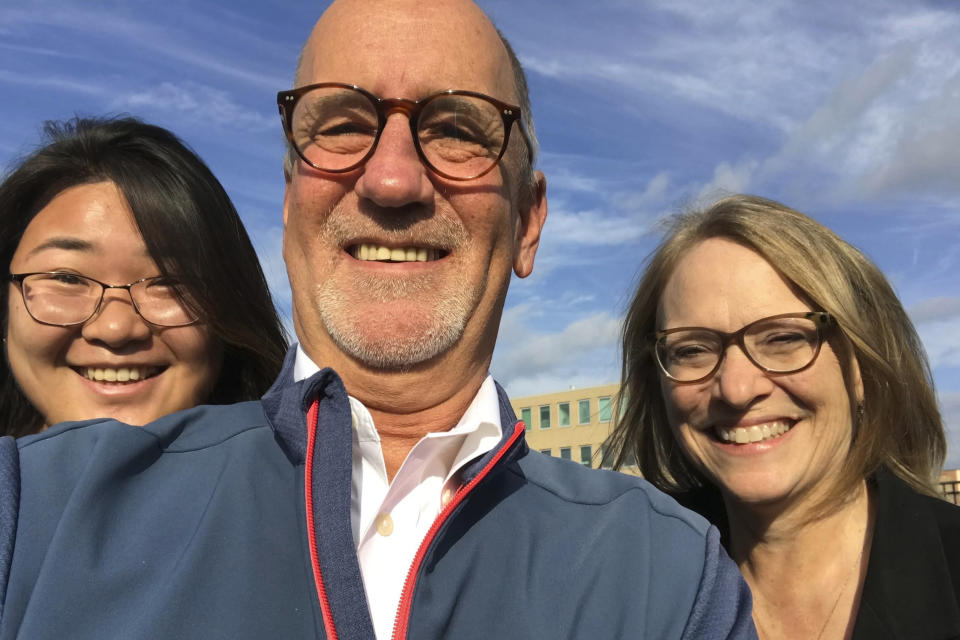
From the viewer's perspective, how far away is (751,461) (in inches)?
140

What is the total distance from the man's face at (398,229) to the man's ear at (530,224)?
22 cm

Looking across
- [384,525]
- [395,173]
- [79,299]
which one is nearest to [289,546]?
[384,525]

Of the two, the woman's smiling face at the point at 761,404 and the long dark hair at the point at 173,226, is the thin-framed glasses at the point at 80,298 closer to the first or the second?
the long dark hair at the point at 173,226

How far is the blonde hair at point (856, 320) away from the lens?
11.6 ft

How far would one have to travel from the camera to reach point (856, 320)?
353 cm

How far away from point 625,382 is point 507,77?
7.39 feet

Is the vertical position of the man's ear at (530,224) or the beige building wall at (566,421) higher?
the beige building wall at (566,421)

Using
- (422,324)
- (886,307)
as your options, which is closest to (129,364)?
(422,324)

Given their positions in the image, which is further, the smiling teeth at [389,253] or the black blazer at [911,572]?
the black blazer at [911,572]

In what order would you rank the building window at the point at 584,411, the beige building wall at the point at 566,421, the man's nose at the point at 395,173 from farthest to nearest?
the building window at the point at 584,411
the beige building wall at the point at 566,421
the man's nose at the point at 395,173

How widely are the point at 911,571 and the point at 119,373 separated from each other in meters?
3.02

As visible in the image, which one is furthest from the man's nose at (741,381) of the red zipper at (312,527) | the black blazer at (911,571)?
the red zipper at (312,527)

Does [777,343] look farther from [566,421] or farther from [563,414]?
[563,414]

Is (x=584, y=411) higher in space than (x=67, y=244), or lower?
higher
